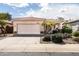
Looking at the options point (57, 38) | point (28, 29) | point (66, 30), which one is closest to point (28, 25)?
point (28, 29)

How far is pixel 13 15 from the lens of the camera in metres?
11.5

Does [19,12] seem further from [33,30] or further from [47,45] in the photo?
[47,45]

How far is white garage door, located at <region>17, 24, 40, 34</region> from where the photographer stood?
11852mm

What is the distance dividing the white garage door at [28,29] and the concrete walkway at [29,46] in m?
0.38

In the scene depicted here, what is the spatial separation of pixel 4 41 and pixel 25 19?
4.80 ft

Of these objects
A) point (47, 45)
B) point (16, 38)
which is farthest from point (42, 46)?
point (16, 38)

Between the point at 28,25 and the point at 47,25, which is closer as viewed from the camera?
the point at 47,25

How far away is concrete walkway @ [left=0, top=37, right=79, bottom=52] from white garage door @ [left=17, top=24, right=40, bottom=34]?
1.24 ft

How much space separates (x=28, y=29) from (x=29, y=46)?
0.89 meters

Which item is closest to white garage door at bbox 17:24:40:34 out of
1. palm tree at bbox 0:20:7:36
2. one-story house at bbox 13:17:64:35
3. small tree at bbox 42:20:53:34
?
one-story house at bbox 13:17:64:35

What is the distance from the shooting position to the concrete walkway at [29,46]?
459 inches

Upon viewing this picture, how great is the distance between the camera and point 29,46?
11734 millimetres

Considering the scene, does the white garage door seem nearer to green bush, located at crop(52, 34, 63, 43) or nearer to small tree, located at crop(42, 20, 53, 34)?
small tree, located at crop(42, 20, 53, 34)

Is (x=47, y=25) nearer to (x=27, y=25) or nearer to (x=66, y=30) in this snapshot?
(x=66, y=30)
